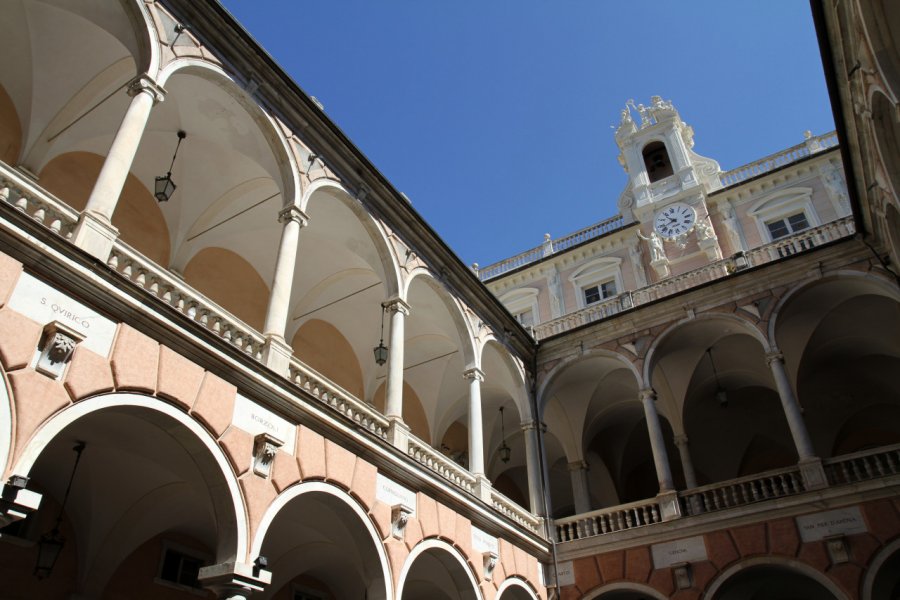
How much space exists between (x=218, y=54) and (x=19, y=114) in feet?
11.7

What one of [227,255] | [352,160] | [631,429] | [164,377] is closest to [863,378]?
[631,429]

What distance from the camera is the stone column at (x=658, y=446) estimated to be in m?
14.6

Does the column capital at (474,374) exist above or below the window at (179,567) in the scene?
above

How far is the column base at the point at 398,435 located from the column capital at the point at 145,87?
235 inches

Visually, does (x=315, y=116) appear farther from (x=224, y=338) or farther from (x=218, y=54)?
(x=224, y=338)

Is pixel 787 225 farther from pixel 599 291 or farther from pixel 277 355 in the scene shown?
pixel 277 355

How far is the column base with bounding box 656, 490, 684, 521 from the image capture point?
14.1 meters

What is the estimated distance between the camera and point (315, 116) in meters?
12.1

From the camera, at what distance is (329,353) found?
647 inches

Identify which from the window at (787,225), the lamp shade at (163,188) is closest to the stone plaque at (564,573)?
the lamp shade at (163,188)

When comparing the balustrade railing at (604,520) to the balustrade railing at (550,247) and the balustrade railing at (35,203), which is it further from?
the balustrade railing at (35,203)

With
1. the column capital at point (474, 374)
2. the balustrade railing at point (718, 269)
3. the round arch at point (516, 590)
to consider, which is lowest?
the round arch at point (516, 590)

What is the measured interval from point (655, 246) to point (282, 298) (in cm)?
1508

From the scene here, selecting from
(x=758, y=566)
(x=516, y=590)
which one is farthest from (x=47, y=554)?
(x=758, y=566)
